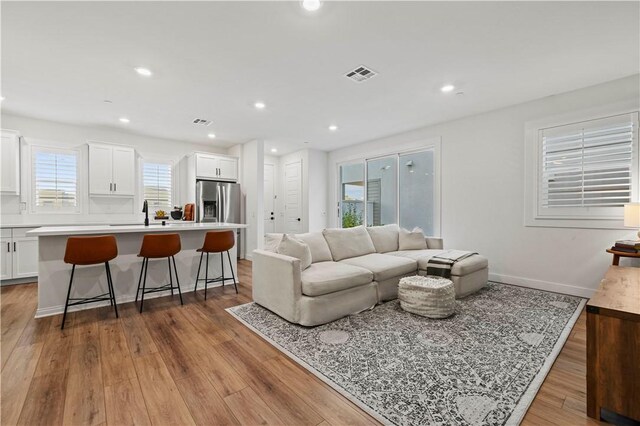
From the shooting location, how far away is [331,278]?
2816 mm

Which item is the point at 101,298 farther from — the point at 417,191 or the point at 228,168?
the point at 417,191

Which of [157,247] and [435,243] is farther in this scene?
[435,243]

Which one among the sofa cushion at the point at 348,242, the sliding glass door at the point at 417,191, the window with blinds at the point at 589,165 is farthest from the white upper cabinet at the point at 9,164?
the window with blinds at the point at 589,165

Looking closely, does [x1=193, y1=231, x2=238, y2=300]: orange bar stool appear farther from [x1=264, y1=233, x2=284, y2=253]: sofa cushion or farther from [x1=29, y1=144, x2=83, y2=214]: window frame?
[x1=29, y1=144, x2=83, y2=214]: window frame

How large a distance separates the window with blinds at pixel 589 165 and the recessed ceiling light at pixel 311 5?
3.59m

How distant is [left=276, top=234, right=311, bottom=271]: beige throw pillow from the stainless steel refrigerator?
3.37 m

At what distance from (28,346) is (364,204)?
558 cm

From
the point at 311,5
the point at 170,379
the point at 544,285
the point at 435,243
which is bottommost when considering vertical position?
the point at 170,379

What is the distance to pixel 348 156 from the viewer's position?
6.70 m

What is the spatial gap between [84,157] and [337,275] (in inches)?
208

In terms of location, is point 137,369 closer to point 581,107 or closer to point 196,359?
point 196,359

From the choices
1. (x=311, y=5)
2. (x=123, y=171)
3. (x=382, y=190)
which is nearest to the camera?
(x=311, y=5)

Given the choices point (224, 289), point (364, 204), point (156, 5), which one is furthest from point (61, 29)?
point (364, 204)

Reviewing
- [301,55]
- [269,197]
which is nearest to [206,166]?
[269,197]
